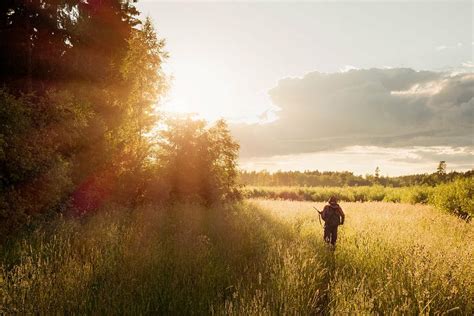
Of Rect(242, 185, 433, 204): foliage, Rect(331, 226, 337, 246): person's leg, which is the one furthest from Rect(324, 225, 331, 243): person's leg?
Rect(242, 185, 433, 204): foliage

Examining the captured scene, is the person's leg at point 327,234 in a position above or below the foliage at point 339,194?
above

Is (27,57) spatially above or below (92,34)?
below

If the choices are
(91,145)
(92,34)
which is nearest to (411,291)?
(91,145)

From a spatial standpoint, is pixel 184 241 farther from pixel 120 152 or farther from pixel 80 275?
pixel 120 152

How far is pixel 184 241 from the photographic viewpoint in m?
10.1

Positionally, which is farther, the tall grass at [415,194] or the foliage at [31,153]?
the tall grass at [415,194]

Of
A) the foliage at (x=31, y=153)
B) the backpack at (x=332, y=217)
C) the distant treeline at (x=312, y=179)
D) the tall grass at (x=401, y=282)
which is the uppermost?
the foliage at (x=31, y=153)

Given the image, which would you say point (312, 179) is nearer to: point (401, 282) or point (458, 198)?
point (458, 198)

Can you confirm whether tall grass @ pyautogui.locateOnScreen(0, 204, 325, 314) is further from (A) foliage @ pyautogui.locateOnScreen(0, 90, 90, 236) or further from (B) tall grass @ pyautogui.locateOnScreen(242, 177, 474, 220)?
(B) tall grass @ pyautogui.locateOnScreen(242, 177, 474, 220)

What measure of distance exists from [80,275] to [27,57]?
13.6 meters

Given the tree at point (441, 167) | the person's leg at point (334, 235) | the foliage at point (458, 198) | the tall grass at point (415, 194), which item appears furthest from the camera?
the tree at point (441, 167)

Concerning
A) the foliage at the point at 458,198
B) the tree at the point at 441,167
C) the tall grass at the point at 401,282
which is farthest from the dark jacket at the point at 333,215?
the tree at the point at 441,167

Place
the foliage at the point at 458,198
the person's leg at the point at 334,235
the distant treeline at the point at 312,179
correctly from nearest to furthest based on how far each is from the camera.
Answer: the person's leg at the point at 334,235
the foliage at the point at 458,198
the distant treeline at the point at 312,179

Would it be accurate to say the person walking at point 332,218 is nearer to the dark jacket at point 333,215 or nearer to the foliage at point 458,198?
the dark jacket at point 333,215
